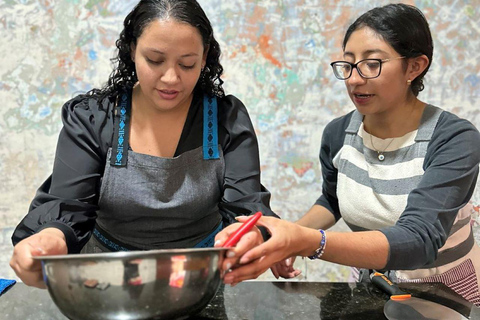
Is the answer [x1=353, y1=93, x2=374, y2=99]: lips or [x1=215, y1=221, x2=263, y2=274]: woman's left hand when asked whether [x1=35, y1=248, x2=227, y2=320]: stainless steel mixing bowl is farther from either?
[x1=353, y1=93, x2=374, y2=99]: lips

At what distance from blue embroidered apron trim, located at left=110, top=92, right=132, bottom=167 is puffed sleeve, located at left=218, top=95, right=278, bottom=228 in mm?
236

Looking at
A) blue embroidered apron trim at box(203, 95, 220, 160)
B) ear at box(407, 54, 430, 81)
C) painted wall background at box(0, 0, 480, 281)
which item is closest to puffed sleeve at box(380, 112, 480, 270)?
ear at box(407, 54, 430, 81)

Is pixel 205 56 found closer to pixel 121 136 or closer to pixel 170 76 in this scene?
pixel 170 76

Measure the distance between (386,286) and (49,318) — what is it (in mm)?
670

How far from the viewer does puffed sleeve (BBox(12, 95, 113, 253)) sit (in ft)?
3.52

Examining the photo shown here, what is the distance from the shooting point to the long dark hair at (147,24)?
1183 mm

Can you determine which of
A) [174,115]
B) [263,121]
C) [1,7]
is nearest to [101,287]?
[174,115]

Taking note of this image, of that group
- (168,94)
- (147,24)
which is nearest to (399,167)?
(168,94)

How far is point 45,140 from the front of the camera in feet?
7.63

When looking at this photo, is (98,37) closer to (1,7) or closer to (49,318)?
(1,7)

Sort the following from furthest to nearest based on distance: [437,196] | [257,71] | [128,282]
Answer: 1. [257,71]
2. [437,196]
3. [128,282]

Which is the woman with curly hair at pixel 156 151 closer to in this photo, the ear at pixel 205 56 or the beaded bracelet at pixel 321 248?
the ear at pixel 205 56

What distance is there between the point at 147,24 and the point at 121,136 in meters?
0.28

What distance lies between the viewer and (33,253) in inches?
34.6
